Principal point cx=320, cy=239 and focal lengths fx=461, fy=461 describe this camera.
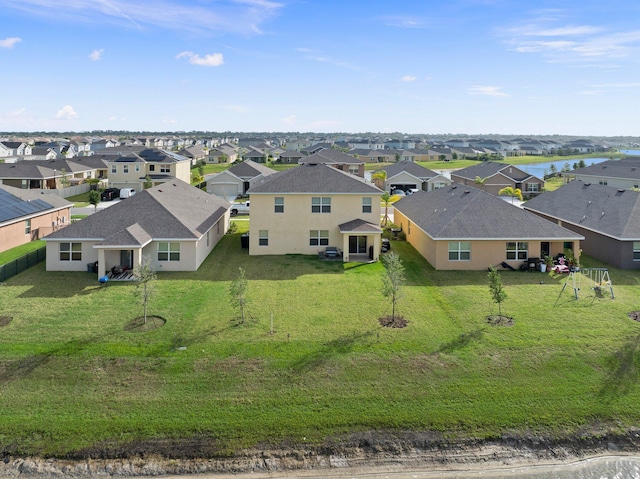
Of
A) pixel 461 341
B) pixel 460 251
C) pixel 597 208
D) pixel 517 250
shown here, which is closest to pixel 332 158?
pixel 597 208

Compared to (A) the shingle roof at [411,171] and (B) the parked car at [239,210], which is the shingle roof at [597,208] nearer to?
(A) the shingle roof at [411,171]

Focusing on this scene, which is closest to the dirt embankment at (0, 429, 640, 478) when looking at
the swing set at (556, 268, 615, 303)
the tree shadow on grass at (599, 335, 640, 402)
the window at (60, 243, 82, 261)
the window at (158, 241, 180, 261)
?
the tree shadow on grass at (599, 335, 640, 402)

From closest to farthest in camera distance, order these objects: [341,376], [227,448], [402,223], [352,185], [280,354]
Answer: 1. [227,448]
2. [341,376]
3. [280,354]
4. [352,185]
5. [402,223]

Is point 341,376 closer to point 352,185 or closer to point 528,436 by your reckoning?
point 528,436

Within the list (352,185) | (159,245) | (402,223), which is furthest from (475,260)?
(159,245)

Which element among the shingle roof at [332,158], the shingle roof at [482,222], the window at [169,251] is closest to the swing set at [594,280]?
the shingle roof at [482,222]

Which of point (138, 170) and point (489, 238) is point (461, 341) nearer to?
point (489, 238)

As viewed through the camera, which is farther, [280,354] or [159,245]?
[159,245]

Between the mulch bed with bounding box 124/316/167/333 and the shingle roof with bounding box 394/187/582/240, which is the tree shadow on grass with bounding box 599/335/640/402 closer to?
the shingle roof with bounding box 394/187/582/240
